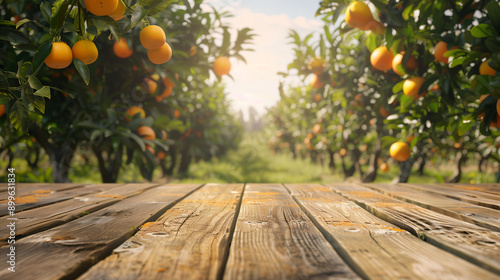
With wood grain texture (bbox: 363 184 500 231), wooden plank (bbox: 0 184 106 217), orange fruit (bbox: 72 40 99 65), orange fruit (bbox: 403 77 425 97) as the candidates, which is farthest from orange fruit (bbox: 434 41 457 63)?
wooden plank (bbox: 0 184 106 217)

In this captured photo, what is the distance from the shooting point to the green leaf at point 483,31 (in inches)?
48.9

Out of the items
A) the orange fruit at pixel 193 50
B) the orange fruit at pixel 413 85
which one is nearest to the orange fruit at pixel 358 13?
the orange fruit at pixel 413 85

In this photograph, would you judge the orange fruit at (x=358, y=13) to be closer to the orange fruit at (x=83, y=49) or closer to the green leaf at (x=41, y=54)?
the orange fruit at (x=83, y=49)

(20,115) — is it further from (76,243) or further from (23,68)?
(76,243)

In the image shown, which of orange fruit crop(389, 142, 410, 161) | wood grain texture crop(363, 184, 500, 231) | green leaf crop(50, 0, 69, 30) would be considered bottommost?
wood grain texture crop(363, 184, 500, 231)

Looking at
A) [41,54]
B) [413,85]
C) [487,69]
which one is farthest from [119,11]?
[413,85]

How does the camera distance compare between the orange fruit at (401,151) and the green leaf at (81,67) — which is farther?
the orange fruit at (401,151)

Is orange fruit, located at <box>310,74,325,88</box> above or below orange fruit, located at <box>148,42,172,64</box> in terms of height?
above

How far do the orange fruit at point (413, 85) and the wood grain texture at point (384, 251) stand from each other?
1.16 metres

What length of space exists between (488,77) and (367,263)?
3.73ft

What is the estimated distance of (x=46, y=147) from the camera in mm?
2773

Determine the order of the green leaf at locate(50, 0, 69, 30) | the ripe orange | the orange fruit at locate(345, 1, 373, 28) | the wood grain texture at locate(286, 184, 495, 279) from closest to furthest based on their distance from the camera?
the wood grain texture at locate(286, 184, 495, 279) → the green leaf at locate(50, 0, 69, 30) → the orange fruit at locate(345, 1, 373, 28) → the ripe orange

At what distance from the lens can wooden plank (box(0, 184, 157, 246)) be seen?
→ 3.00 ft

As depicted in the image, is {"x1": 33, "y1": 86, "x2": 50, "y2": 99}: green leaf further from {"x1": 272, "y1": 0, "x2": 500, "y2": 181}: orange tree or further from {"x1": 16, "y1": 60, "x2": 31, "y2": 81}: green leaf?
{"x1": 272, "y1": 0, "x2": 500, "y2": 181}: orange tree
